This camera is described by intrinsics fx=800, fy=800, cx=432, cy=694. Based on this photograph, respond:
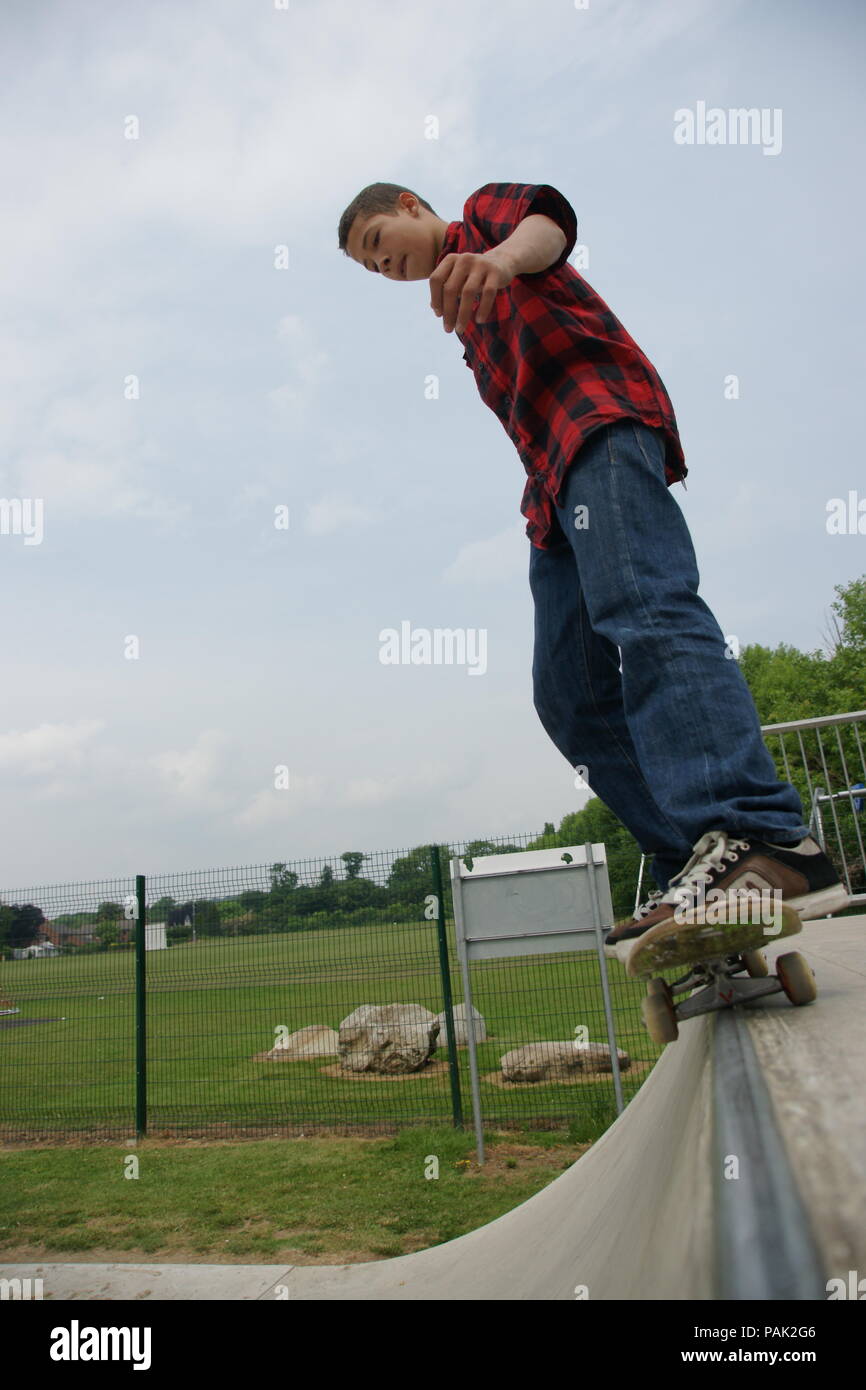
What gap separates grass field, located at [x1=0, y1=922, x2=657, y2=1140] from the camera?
25.2 feet

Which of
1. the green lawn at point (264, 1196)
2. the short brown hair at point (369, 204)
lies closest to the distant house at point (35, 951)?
the green lawn at point (264, 1196)

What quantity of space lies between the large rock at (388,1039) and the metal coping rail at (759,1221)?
8.50 m

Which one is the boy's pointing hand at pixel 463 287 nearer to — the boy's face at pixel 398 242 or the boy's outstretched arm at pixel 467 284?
the boy's outstretched arm at pixel 467 284

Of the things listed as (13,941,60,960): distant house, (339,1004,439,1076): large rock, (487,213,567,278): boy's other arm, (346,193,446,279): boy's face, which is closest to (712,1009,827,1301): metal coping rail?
(487,213,567,278): boy's other arm

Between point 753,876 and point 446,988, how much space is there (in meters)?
6.77

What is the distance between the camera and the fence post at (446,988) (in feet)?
23.7

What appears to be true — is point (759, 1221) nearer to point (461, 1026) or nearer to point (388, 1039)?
point (388, 1039)

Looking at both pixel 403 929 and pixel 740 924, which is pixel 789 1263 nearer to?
pixel 740 924

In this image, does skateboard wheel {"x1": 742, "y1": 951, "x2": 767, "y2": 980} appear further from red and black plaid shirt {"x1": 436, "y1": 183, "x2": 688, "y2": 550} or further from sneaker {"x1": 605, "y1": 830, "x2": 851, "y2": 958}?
red and black plaid shirt {"x1": 436, "y1": 183, "x2": 688, "y2": 550}

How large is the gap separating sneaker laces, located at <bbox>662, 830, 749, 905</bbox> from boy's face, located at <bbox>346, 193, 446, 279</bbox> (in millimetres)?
→ 1447

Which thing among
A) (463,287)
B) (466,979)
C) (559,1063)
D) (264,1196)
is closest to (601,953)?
(466,979)
